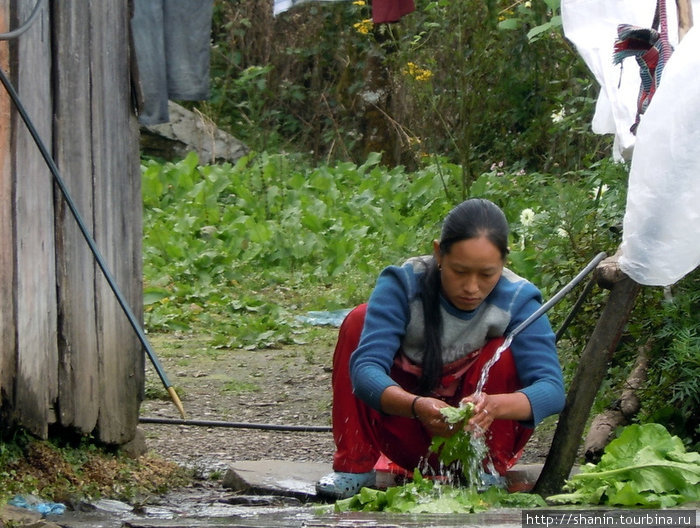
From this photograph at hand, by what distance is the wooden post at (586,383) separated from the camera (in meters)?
3.40

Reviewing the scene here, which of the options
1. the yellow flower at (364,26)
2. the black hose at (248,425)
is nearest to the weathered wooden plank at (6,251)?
the black hose at (248,425)

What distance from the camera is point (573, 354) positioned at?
17.0 ft

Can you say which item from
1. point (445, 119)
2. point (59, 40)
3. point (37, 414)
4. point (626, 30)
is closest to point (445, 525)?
point (37, 414)

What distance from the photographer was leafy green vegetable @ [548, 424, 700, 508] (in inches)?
121

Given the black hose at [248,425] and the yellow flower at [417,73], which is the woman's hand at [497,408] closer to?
the black hose at [248,425]

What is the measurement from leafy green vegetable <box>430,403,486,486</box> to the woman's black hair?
26cm

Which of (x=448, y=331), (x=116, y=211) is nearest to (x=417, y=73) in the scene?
(x=116, y=211)

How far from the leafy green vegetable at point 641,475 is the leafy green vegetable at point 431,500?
18cm

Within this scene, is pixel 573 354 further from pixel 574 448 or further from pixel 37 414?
pixel 37 414

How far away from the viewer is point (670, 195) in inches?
129

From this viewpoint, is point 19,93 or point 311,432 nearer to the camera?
point 19,93

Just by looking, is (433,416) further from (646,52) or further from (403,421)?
(646,52)

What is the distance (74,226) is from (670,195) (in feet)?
6.82

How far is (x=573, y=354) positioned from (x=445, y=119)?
510 centimetres
